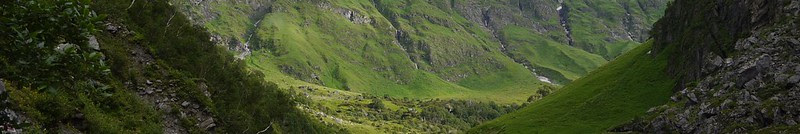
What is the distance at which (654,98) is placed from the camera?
353 ft

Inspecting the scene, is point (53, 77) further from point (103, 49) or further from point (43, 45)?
point (103, 49)

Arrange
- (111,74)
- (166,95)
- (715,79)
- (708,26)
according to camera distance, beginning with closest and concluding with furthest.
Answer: (111,74) → (166,95) → (715,79) → (708,26)

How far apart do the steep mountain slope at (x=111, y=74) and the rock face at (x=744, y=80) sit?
5450 cm

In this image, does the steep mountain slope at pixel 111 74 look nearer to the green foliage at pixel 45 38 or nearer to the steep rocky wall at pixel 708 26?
the green foliage at pixel 45 38

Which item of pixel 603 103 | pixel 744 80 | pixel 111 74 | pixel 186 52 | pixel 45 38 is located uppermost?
pixel 744 80

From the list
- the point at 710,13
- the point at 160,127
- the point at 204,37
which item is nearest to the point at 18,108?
the point at 160,127

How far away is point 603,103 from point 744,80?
5352 cm

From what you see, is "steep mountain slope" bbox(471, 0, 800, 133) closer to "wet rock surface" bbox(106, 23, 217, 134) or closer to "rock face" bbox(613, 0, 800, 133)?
"rock face" bbox(613, 0, 800, 133)

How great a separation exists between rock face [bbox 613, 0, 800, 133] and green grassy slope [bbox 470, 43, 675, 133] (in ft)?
47.9

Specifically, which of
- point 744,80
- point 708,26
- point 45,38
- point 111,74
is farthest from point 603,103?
point 45,38

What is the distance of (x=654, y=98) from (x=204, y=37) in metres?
88.4

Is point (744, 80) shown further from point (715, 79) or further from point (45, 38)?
point (45, 38)

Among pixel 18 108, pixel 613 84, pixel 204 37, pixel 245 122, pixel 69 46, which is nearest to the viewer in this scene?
pixel 69 46

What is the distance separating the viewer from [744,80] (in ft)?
224
